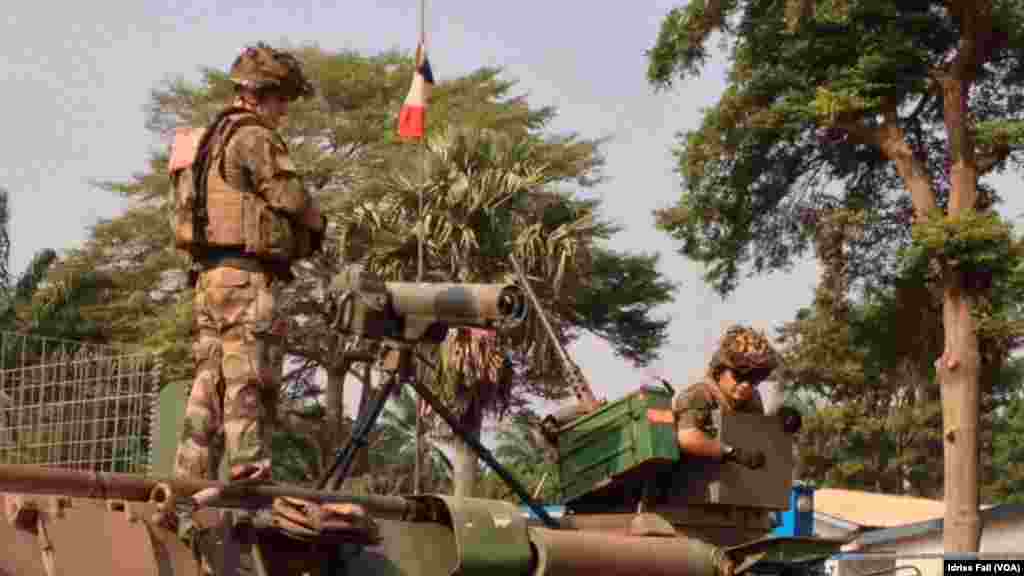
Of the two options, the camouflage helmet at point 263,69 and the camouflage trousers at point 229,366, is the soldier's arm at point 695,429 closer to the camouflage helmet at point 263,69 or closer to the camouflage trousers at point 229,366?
the camouflage trousers at point 229,366

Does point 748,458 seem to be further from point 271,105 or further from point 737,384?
point 271,105

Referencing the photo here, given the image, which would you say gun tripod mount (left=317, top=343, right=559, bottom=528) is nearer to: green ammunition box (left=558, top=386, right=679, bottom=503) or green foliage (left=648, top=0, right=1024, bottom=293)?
green ammunition box (left=558, top=386, right=679, bottom=503)

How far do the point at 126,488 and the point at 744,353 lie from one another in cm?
350

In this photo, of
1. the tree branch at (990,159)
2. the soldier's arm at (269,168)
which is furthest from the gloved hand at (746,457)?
the tree branch at (990,159)

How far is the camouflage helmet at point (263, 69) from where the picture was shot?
→ 8039 millimetres

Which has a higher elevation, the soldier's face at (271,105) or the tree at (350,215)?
the tree at (350,215)

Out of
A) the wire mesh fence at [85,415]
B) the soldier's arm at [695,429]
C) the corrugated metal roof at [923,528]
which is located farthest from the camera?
the corrugated metal roof at [923,528]

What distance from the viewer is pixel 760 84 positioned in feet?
83.1

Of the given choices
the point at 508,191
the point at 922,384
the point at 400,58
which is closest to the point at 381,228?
the point at 508,191

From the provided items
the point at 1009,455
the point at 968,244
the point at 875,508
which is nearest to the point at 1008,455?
the point at 1009,455

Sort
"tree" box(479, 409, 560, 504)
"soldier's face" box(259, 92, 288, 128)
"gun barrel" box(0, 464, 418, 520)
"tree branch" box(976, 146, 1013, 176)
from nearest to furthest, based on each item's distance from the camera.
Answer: "gun barrel" box(0, 464, 418, 520)
"soldier's face" box(259, 92, 288, 128)
"tree branch" box(976, 146, 1013, 176)
"tree" box(479, 409, 560, 504)

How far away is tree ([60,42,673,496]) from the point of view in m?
25.1

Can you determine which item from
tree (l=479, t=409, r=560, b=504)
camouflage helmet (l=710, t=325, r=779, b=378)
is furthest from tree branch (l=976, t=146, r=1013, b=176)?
camouflage helmet (l=710, t=325, r=779, b=378)

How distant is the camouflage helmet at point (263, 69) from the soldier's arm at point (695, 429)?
7.26 ft
